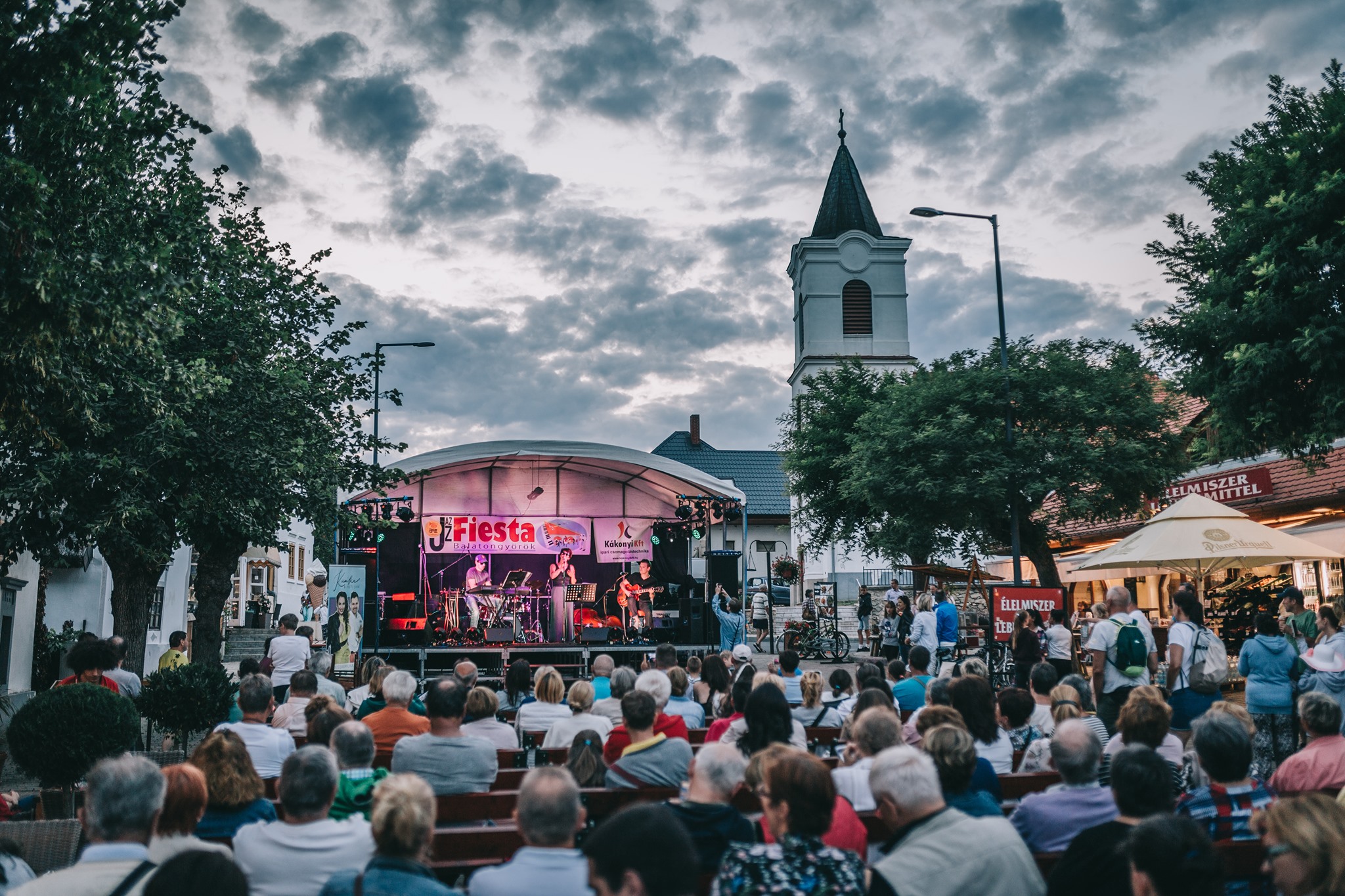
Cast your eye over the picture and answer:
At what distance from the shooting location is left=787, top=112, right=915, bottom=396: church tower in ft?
145

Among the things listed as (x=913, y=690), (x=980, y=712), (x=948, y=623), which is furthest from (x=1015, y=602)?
(x=980, y=712)

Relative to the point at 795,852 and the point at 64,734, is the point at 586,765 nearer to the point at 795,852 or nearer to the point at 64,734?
the point at 795,852

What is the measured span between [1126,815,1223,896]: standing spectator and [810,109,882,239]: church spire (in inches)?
1744

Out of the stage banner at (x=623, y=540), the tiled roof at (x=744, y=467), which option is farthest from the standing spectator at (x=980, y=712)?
the tiled roof at (x=744, y=467)

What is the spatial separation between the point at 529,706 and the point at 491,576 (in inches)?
603

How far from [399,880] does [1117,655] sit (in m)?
7.73

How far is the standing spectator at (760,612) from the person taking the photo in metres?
27.6

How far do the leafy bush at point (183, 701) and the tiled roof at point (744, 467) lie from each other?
47.4 m

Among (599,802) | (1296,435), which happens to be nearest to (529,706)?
(599,802)

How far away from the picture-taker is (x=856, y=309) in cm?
4500

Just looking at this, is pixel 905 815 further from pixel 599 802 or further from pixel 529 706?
pixel 529 706

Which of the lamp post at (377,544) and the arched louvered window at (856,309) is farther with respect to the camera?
the arched louvered window at (856,309)

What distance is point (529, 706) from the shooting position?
25.8 feet

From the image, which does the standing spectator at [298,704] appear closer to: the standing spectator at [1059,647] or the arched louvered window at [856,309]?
the standing spectator at [1059,647]
